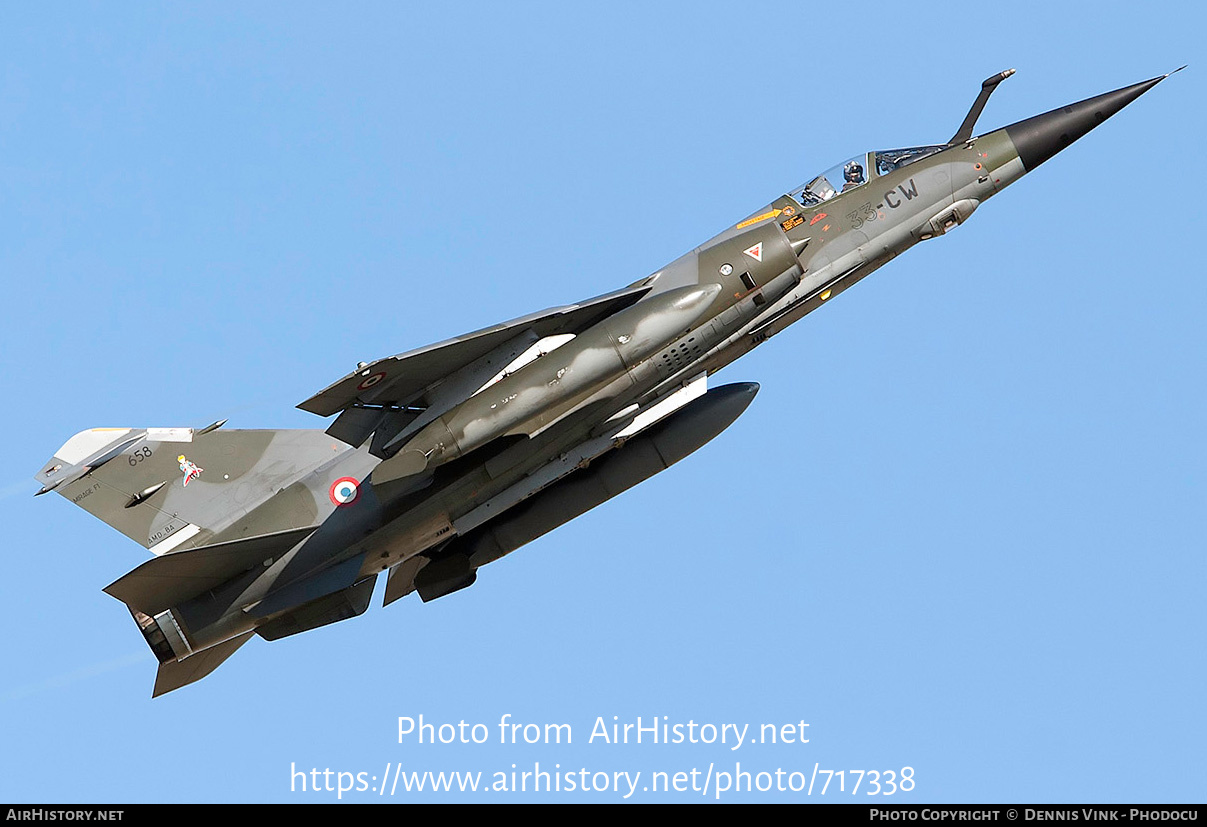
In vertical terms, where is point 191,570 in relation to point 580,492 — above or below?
above

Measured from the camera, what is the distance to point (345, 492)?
17.2m

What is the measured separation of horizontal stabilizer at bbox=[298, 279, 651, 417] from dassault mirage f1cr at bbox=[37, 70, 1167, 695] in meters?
0.02

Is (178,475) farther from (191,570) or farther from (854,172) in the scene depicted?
(854,172)

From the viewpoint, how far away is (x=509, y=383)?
16.1 m

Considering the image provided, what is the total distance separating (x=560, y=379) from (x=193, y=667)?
5.82m

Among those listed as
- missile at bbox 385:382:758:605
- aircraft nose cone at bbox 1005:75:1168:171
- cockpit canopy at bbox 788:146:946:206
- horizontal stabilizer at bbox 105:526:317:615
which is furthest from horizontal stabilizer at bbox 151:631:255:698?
aircraft nose cone at bbox 1005:75:1168:171

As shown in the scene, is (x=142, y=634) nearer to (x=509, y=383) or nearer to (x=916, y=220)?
(x=509, y=383)

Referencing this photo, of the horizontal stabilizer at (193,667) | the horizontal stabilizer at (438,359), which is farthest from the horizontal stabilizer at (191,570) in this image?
the horizontal stabilizer at (438,359)

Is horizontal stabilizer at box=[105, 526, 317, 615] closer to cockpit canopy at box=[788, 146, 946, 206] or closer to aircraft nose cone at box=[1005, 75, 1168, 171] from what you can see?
cockpit canopy at box=[788, 146, 946, 206]

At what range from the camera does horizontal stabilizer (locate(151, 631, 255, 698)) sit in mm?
18062

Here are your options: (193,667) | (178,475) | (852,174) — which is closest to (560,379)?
(852,174)
